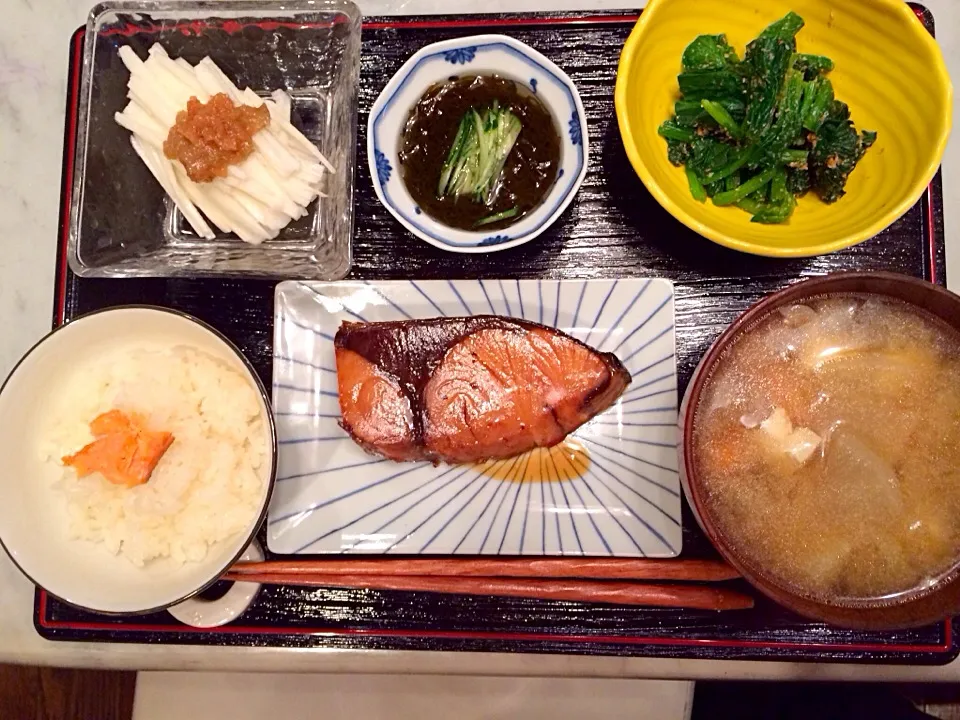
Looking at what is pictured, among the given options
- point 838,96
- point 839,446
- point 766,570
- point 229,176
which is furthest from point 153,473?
point 838,96

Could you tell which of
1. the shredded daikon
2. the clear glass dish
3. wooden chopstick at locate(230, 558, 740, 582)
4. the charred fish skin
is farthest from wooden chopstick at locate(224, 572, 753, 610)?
the shredded daikon

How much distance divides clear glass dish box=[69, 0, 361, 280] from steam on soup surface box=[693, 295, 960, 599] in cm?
115

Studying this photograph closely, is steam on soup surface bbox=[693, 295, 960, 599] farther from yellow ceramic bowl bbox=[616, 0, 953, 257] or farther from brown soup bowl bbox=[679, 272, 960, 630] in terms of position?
yellow ceramic bowl bbox=[616, 0, 953, 257]

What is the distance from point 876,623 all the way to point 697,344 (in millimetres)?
819

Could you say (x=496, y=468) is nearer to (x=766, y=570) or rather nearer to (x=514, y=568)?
(x=514, y=568)

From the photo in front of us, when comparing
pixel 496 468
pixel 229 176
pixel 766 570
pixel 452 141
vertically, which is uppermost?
pixel 452 141

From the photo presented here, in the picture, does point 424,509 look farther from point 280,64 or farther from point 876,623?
point 280,64

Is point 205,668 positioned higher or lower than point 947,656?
lower

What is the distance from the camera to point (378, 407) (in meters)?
1.86

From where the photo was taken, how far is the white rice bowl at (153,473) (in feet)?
5.82

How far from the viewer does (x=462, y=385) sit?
1.87 meters

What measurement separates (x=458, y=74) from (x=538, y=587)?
1.44 meters

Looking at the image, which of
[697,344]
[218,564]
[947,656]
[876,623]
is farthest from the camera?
[697,344]

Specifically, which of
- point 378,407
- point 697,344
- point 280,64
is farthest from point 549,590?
point 280,64
